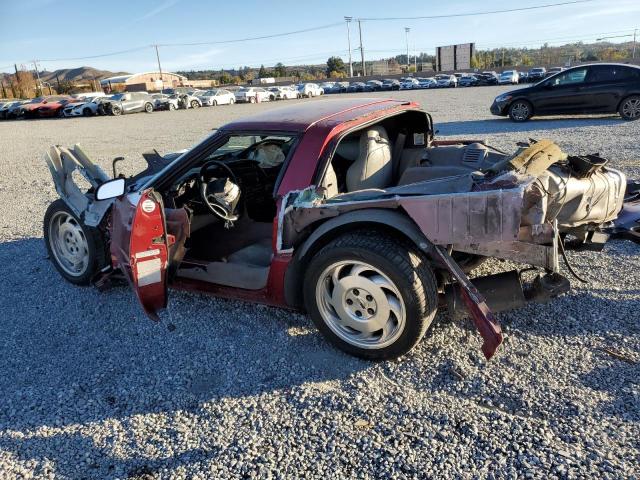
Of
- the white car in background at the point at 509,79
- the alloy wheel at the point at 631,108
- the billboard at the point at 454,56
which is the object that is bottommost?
the alloy wheel at the point at 631,108

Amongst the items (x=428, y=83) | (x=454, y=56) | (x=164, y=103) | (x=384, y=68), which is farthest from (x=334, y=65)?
(x=164, y=103)

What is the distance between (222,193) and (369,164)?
116 cm

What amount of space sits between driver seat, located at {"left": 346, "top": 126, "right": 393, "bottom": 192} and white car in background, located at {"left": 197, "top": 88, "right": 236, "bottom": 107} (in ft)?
115

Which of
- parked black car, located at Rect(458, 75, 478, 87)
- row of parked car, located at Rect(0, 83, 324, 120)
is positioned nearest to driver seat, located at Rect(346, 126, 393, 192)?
row of parked car, located at Rect(0, 83, 324, 120)

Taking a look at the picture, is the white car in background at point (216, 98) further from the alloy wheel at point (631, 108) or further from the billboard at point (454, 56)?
the billboard at point (454, 56)

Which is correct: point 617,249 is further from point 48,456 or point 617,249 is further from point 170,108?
point 170,108

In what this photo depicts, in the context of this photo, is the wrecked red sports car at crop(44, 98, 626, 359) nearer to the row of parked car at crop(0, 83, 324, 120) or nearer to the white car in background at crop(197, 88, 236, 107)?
the row of parked car at crop(0, 83, 324, 120)

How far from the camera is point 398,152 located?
434cm

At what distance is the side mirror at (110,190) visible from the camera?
3348 mm

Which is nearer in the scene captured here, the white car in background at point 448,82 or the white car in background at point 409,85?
the white car in background at point 448,82

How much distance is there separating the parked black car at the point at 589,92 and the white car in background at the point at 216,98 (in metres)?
27.6

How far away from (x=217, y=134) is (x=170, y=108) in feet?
106

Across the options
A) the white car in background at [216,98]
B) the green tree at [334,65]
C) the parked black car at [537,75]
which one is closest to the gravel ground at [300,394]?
the white car in background at [216,98]

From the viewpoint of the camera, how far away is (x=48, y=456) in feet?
7.92
